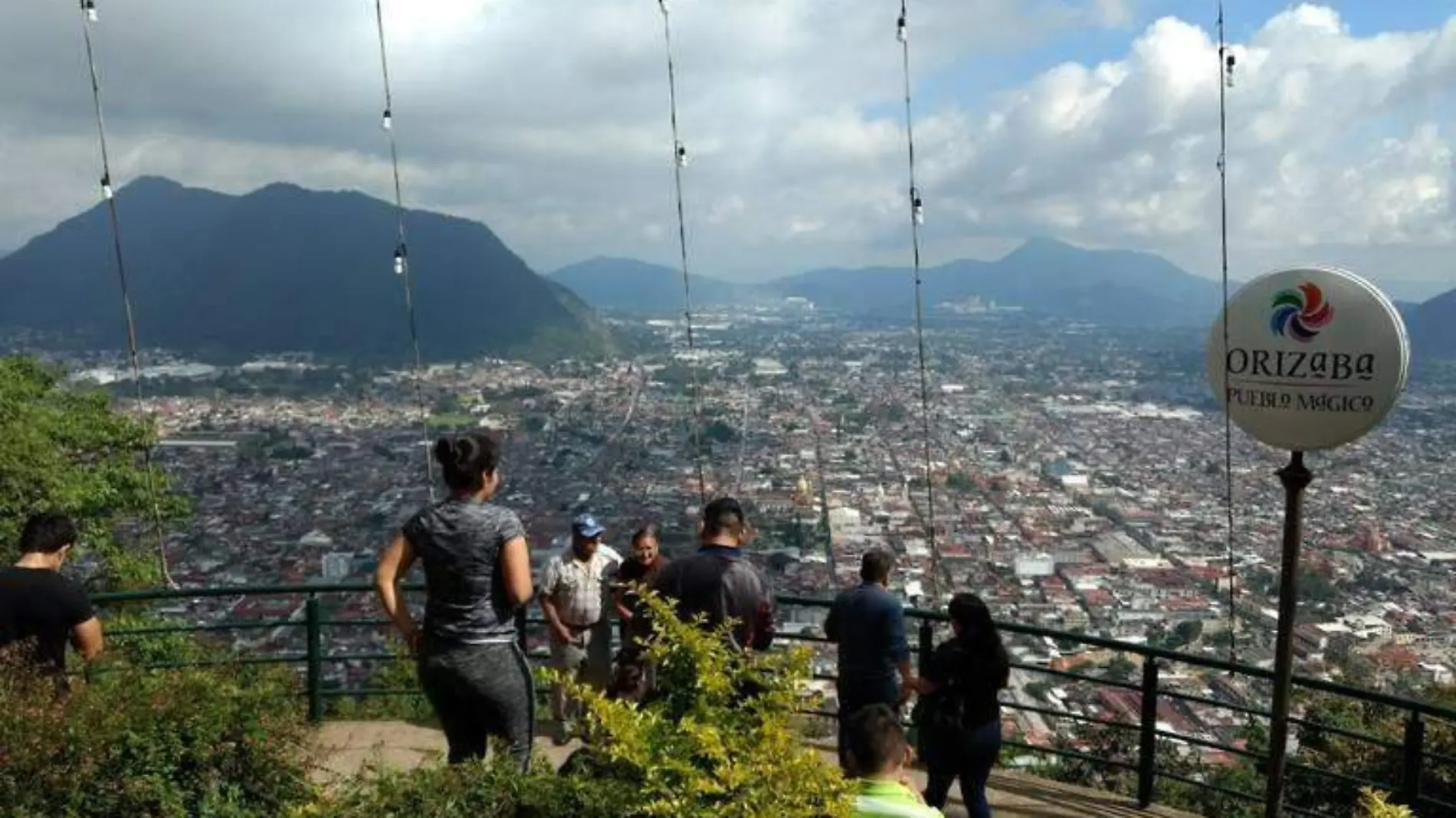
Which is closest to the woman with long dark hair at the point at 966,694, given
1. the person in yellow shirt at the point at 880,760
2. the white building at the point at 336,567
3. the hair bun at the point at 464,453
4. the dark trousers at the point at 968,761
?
the dark trousers at the point at 968,761

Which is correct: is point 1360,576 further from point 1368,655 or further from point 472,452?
point 472,452

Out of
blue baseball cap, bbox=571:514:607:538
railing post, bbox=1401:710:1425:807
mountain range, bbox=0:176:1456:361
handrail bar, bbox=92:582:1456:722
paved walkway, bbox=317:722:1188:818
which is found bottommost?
paved walkway, bbox=317:722:1188:818

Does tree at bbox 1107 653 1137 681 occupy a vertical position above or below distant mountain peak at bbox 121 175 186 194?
below

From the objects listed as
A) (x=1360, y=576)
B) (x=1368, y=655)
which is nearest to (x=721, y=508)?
(x=1368, y=655)

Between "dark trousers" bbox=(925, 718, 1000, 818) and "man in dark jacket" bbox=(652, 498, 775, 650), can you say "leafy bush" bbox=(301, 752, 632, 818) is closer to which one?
"man in dark jacket" bbox=(652, 498, 775, 650)

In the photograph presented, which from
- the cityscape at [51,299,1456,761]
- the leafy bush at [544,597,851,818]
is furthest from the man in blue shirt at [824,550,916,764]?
the leafy bush at [544,597,851,818]

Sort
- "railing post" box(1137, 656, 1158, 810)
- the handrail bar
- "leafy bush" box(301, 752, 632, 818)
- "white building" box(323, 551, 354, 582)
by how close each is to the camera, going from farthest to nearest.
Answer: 1. "white building" box(323, 551, 354, 582)
2. "railing post" box(1137, 656, 1158, 810)
3. the handrail bar
4. "leafy bush" box(301, 752, 632, 818)
